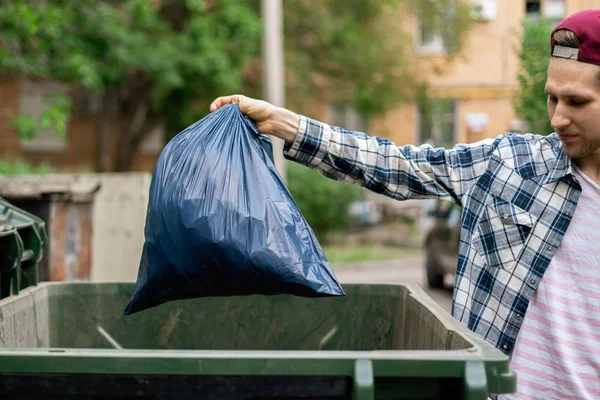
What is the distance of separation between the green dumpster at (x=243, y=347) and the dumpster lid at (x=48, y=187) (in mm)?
2683

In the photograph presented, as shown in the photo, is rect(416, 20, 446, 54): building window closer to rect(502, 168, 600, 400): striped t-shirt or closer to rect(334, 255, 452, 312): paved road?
rect(334, 255, 452, 312): paved road

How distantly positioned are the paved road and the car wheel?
229 millimetres

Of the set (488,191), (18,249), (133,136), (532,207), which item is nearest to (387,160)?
(488,191)

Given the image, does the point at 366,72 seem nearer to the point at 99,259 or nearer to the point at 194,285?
the point at 99,259

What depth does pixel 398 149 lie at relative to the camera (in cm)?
277

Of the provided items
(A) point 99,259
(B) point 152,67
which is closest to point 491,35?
(B) point 152,67

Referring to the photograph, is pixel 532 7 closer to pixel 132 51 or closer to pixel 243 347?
pixel 132 51

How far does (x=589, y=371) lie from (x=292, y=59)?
51.9 feet

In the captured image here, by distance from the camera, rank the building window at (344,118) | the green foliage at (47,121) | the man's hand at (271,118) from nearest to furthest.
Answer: the man's hand at (271,118) < the green foliage at (47,121) < the building window at (344,118)

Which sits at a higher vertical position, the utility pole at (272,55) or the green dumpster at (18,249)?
the utility pole at (272,55)

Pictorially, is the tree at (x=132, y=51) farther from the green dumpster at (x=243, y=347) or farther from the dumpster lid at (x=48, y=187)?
the green dumpster at (x=243, y=347)

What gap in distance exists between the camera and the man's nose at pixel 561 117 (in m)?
2.33

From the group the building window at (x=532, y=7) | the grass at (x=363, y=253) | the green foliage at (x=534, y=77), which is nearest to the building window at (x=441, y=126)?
the building window at (x=532, y=7)

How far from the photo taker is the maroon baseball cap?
7.45 feet
